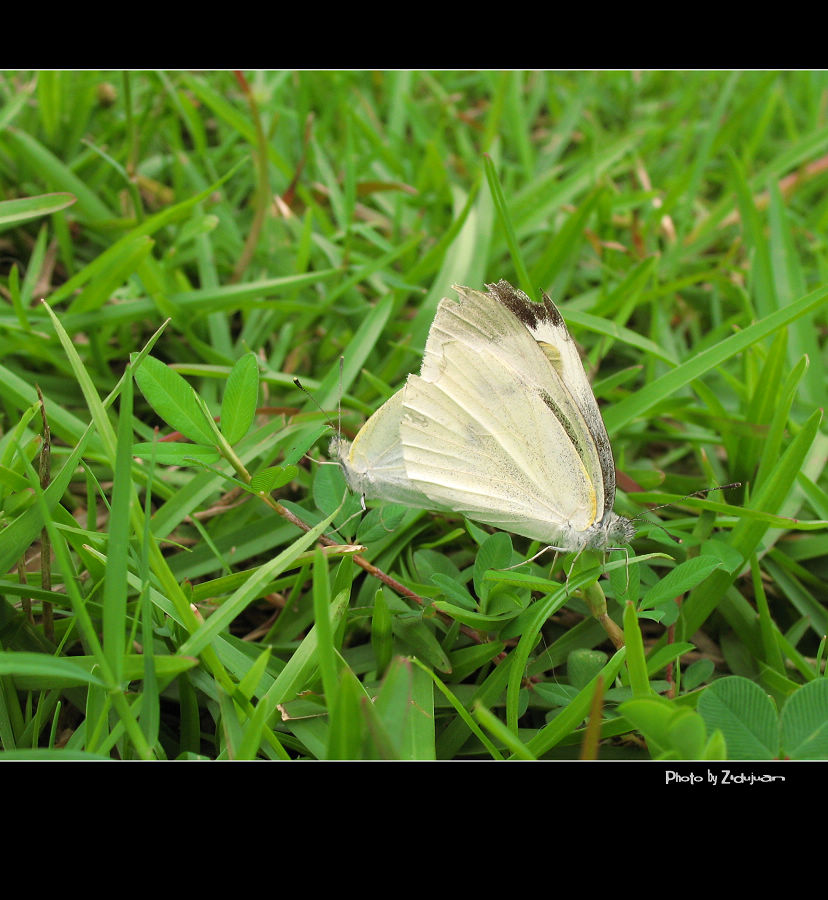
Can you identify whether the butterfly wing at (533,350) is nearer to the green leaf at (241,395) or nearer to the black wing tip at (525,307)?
the black wing tip at (525,307)

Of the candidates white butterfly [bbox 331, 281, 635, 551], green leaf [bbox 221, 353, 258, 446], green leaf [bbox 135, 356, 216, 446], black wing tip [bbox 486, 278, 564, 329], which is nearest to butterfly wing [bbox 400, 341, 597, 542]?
white butterfly [bbox 331, 281, 635, 551]

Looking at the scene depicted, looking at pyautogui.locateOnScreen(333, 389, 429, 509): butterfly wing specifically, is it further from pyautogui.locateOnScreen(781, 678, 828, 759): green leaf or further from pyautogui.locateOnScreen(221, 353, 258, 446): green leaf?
pyautogui.locateOnScreen(781, 678, 828, 759): green leaf

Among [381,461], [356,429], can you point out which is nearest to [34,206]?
[356,429]

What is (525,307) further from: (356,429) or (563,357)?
(356,429)

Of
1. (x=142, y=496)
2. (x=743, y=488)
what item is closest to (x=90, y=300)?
(x=142, y=496)

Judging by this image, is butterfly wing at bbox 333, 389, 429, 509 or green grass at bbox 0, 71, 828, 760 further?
butterfly wing at bbox 333, 389, 429, 509

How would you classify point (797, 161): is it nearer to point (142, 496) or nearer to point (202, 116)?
point (202, 116)

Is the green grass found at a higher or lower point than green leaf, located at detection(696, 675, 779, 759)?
higher
